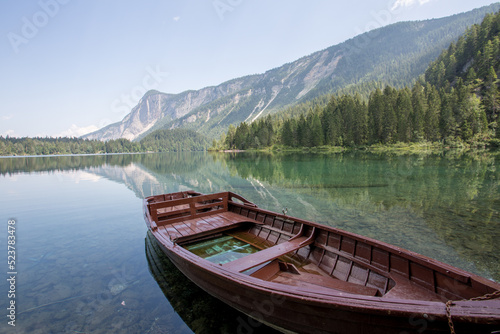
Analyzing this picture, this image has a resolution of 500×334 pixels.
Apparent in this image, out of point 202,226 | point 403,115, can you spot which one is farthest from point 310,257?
point 403,115

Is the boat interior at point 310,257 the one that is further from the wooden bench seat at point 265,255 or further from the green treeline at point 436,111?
the green treeline at point 436,111

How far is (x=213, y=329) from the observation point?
572 cm

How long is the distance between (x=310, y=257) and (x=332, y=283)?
1.44 metres

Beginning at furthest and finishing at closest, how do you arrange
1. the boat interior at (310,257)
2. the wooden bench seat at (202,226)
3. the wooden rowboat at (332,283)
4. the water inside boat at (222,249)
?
the wooden bench seat at (202,226)
the water inside boat at (222,249)
the boat interior at (310,257)
the wooden rowboat at (332,283)

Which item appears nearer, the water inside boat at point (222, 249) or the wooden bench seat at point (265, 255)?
the wooden bench seat at point (265, 255)

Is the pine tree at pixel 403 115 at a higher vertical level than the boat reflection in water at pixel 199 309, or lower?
higher

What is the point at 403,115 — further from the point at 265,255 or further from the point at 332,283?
the point at 265,255

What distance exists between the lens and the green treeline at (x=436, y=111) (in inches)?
Result: 2726

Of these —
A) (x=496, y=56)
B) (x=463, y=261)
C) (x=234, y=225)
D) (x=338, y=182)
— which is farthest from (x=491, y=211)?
(x=496, y=56)

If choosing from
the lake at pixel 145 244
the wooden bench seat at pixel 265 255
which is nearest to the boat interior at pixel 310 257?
the wooden bench seat at pixel 265 255

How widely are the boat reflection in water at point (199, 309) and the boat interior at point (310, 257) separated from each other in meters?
1.09

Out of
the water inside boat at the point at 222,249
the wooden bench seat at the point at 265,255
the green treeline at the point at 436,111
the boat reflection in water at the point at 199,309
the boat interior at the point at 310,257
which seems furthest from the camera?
the green treeline at the point at 436,111

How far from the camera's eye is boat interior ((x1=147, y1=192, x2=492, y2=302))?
184 inches

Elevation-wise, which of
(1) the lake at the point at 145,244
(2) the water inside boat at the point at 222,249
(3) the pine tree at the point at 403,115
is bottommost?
(1) the lake at the point at 145,244
